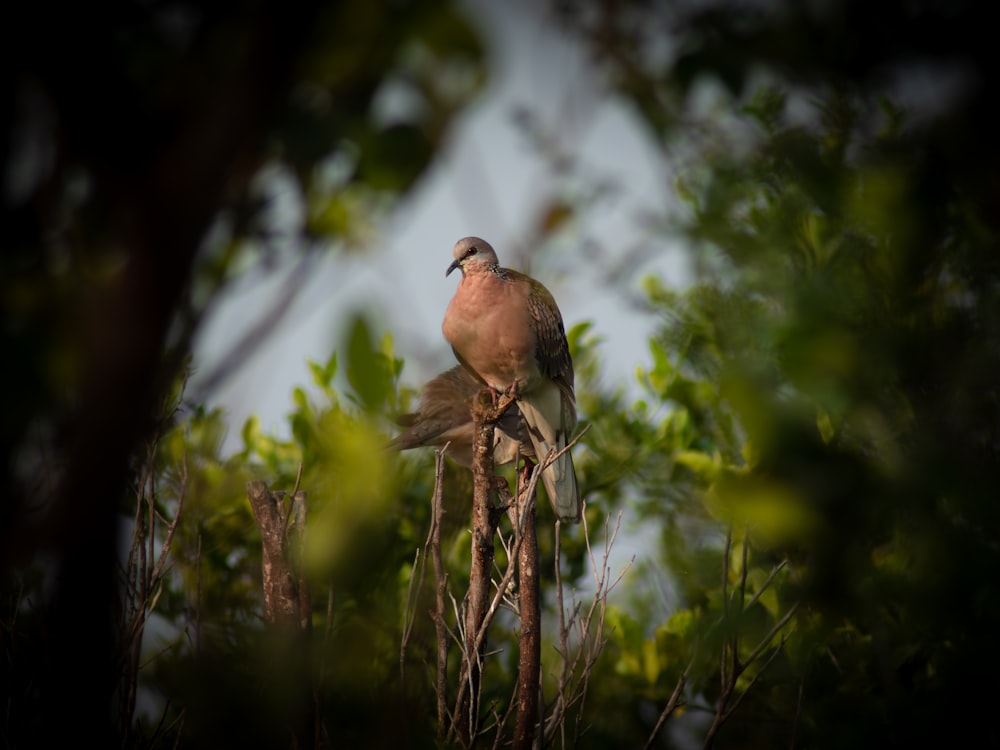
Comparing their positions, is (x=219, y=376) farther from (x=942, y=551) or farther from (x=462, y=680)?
(x=462, y=680)

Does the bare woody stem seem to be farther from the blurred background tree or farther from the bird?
the blurred background tree

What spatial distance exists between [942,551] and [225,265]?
2.92 feet

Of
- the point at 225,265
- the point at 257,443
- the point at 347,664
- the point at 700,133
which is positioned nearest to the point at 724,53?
the point at 700,133

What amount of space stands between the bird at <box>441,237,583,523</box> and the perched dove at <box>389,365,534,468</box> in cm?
16

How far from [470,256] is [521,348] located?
2.24 feet

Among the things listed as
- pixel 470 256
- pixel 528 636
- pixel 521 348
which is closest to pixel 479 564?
pixel 528 636

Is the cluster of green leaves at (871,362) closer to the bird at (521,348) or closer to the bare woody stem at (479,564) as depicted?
the bare woody stem at (479,564)

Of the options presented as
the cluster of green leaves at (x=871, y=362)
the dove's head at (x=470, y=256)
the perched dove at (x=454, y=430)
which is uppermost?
the dove's head at (x=470, y=256)

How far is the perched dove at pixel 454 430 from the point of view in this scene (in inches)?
230

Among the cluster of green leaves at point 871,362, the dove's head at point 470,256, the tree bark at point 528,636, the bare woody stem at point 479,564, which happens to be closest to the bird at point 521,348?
the dove's head at point 470,256

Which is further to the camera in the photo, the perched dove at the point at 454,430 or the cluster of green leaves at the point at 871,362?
the perched dove at the point at 454,430

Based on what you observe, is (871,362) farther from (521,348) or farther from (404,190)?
(521,348)

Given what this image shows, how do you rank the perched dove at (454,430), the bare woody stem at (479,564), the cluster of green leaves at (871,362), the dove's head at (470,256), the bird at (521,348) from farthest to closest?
the perched dove at (454,430) < the dove's head at (470,256) < the bird at (521,348) < the bare woody stem at (479,564) < the cluster of green leaves at (871,362)

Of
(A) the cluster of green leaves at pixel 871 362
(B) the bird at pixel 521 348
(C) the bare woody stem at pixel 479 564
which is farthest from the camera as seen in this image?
(B) the bird at pixel 521 348
